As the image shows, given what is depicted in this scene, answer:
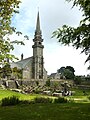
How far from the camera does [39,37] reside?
11812 cm

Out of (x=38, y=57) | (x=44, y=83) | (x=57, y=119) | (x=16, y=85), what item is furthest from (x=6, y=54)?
(x=38, y=57)

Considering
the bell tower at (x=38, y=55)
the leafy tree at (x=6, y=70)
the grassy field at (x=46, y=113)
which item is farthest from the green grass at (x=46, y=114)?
the bell tower at (x=38, y=55)

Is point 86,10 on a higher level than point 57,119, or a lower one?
higher

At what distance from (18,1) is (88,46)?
5546 mm

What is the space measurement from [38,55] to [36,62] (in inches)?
119

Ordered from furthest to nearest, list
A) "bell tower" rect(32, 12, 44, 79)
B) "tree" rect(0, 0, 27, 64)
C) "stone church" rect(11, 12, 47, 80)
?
"bell tower" rect(32, 12, 44, 79), "stone church" rect(11, 12, 47, 80), "tree" rect(0, 0, 27, 64)

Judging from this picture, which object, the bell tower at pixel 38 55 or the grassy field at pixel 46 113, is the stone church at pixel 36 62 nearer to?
the bell tower at pixel 38 55

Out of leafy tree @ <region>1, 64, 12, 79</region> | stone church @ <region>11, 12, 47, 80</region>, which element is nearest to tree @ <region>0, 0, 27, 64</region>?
leafy tree @ <region>1, 64, 12, 79</region>

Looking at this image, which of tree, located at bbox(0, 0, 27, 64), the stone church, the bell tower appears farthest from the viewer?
the bell tower

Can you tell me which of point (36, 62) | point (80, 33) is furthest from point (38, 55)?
point (80, 33)

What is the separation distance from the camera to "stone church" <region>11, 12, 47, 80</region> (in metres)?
115

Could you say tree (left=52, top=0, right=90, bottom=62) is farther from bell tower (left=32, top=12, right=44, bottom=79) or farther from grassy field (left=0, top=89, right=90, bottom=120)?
bell tower (left=32, top=12, right=44, bottom=79)

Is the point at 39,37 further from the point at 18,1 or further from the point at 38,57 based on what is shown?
the point at 18,1

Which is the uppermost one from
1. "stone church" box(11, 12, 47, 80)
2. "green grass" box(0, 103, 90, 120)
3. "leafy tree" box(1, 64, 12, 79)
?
"stone church" box(11, 12, 47, 80)
